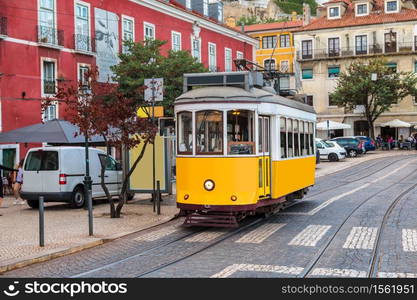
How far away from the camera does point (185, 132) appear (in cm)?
1242

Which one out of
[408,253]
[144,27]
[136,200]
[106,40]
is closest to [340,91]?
[144,27]

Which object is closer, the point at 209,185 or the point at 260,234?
the point at 260,234

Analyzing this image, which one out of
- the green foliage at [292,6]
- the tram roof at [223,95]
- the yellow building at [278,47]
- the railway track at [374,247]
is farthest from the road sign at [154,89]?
the green foliage at [292,6]

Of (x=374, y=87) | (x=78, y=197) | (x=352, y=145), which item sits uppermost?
(x=374, y=87)

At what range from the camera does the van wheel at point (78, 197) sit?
1706 cm

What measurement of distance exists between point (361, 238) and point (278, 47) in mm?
58324

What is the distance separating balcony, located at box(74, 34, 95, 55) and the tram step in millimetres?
18523

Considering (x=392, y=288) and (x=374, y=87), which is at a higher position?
(x=374, y=87)

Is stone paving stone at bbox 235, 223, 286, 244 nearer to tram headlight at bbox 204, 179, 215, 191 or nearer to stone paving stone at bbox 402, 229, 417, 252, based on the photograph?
tram headlight at bbox 204, 179, 215, 191

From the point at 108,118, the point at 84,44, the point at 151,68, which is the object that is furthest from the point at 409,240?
the point at 84,44

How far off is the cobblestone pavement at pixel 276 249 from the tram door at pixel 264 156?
0.85 metres

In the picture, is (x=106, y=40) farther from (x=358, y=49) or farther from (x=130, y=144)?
(x=358, y=49)

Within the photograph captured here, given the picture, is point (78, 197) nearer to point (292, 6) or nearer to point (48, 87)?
point (48, 87)

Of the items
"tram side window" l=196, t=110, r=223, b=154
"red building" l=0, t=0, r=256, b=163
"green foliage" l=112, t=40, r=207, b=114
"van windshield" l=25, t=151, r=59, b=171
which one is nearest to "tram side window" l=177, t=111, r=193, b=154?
"tram side window" l=196, t=110, r=223, b=154
